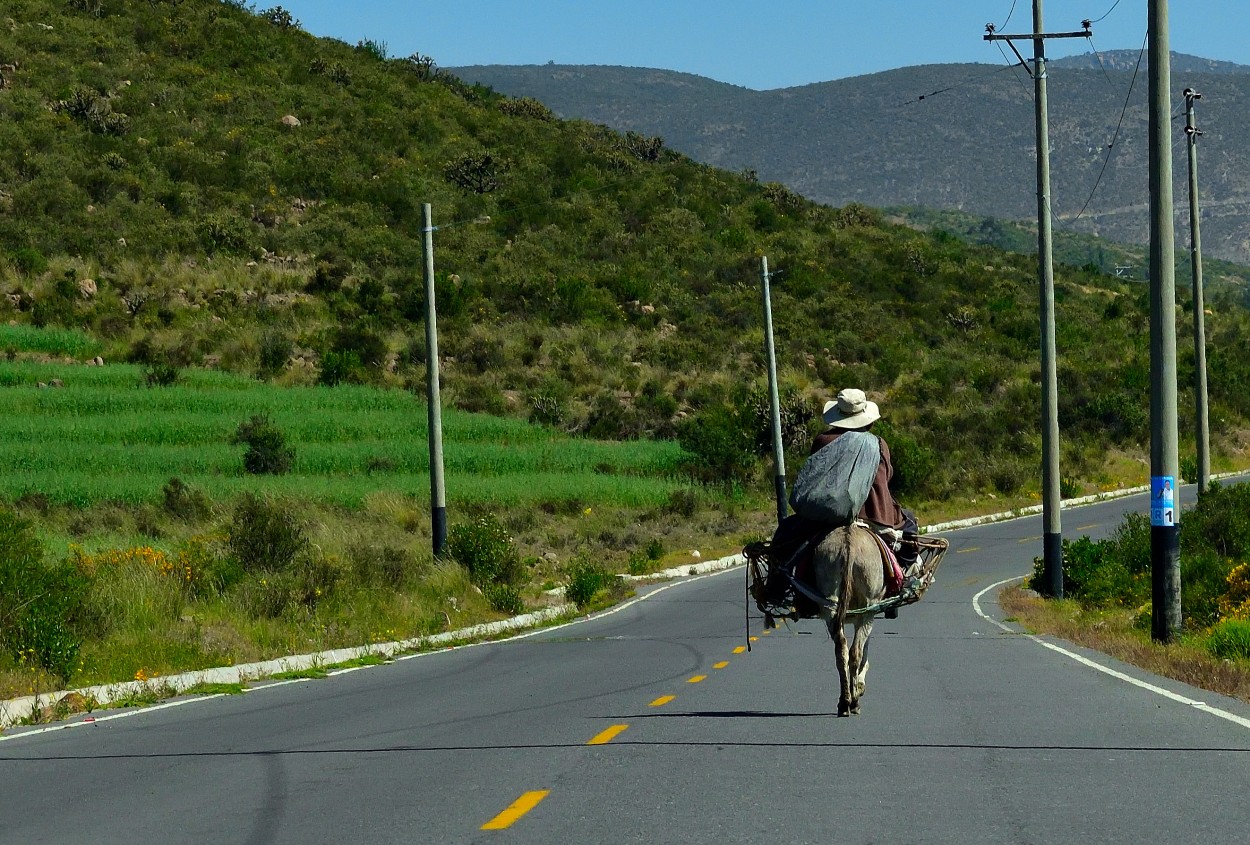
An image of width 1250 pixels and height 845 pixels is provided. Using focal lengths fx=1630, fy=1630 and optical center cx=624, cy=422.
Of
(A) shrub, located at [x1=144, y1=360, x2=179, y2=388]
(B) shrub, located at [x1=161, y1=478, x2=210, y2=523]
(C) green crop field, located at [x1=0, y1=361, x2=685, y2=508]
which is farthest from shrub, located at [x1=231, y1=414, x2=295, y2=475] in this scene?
(A) shrub, located at [x1=144, y1=360, x2=179, y2=388]

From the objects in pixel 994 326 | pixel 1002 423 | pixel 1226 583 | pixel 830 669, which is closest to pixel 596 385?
pixel 1002 423

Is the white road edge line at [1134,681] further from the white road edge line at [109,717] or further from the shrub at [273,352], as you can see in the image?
the shrub at [273,352]

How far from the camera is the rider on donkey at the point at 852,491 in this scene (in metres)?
11.8

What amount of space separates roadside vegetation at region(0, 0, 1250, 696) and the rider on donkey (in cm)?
757

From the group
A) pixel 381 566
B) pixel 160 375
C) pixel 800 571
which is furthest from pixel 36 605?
pixel 160 375

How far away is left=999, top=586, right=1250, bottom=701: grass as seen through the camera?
1522 centimetres

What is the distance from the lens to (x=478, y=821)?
27.9 feet

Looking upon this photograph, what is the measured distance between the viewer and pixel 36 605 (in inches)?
677

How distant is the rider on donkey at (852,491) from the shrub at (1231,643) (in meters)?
5.91

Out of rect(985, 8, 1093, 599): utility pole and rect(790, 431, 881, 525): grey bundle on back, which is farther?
rect(985, 8, 1093, 599): utility pole

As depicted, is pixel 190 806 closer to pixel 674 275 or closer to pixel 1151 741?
pixel 1151 741

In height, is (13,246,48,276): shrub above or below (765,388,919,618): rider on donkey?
above

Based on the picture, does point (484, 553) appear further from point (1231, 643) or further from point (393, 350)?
point (393, 350)

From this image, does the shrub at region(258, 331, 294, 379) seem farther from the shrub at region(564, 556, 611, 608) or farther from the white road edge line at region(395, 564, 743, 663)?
the shrub at region(564, 556, 611, 608)
